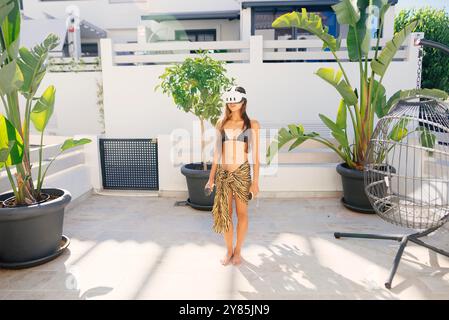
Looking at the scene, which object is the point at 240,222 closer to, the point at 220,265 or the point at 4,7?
the point at 220,265

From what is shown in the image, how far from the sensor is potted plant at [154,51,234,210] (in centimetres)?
449

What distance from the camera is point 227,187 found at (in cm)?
320

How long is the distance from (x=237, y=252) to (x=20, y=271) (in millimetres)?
1928

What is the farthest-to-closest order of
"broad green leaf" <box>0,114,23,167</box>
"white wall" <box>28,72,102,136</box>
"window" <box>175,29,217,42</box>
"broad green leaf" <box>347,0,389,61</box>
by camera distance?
1. "window" <box>175,29,217,42</box>
2. "white wall" <box>28,72,102,136</box>
3. "broad green leaf" <box>347,0,389,61</box>
4. "broad green leaf" <box>0,114,23,167</box>

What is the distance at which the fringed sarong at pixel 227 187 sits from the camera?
3.17 meters

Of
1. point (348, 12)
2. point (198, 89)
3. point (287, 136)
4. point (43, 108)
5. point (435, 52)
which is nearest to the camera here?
point (43, 108)

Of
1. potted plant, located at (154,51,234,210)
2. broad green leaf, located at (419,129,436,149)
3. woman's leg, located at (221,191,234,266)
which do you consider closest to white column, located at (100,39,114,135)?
potted plant, located at (154,51,234,210)

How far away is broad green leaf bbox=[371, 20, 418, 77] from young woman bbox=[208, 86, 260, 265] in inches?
86.6

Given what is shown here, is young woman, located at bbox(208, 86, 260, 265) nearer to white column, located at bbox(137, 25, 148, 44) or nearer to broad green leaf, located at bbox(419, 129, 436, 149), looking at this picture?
broad green leaf, located at bbox(419, 129, 436, 149)

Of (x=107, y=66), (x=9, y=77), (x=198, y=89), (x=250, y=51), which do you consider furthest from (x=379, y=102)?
(x=107, y=66)

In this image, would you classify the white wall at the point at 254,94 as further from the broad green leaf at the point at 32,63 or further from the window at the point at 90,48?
the window at the point at 90,48

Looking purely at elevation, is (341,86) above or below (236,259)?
above

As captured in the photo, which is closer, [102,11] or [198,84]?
[198,84]

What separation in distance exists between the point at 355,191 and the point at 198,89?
7.99 ft
